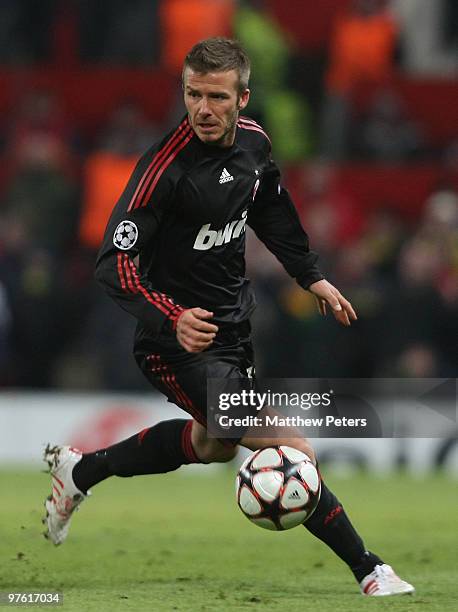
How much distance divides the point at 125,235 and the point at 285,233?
3.41 feet

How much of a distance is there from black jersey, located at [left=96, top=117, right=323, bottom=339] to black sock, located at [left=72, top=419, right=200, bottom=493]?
0.51 m

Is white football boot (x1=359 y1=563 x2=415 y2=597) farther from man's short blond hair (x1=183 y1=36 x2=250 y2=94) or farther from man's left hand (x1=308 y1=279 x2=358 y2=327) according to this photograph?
man's short blond hair (x1=183 y1=36 x2=250 y2=94)

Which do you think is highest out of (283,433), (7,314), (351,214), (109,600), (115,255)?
(351,214)

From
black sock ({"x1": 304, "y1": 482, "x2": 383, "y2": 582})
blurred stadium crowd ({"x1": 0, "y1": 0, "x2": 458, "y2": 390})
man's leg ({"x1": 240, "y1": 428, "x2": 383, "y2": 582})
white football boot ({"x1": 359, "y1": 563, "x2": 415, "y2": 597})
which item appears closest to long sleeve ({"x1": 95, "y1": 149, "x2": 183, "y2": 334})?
man's leg ({"x1": 240, "y1": 428, "x2": 383, "y2": 582})

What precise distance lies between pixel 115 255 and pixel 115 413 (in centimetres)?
716

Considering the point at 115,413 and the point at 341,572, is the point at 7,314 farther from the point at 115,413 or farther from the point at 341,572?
the point at 341,572

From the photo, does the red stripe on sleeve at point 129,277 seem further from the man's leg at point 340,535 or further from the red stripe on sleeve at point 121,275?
the man's leg at point 340,535

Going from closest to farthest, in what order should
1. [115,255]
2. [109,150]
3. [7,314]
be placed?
[115,255], [7,314], [109,150]

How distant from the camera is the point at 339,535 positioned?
629 cm

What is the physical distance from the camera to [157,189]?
597 centimetres

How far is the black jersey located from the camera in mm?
5871

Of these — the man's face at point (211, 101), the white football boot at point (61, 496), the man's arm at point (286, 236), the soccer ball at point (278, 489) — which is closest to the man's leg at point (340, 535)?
the soccer ball at point (278, 489)

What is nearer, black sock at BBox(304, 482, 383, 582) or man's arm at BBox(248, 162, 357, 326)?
black sock at BBox(304, 482, 383, 582)

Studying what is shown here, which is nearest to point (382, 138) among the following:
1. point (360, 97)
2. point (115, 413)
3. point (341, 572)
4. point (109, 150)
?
point (360, 97)
